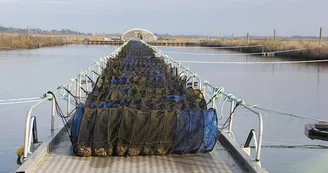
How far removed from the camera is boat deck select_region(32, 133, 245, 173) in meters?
5.62

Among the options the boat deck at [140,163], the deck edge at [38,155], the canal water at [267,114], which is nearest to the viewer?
the deck edge at [38,155]

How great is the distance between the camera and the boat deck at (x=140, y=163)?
562 cm

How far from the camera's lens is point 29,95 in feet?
60.1

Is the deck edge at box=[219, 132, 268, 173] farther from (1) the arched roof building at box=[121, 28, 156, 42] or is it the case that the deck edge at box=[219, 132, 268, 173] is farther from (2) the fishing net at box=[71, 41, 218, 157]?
(1) the arched roof building at box=[121, 28, 156, 42]

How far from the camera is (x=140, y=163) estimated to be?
587cm

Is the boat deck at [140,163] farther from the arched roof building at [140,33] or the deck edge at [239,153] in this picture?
the arched roof building at [140,33]

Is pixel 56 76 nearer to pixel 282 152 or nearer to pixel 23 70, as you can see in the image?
pixel 23 70

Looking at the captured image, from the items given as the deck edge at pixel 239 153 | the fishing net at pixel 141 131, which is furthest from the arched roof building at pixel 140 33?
the fishing net at pixel 141 131

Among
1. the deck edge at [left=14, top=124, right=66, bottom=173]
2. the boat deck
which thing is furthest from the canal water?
the boat deck

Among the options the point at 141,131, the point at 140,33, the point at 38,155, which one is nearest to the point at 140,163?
the point at 141,131

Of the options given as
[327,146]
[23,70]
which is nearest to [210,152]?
[327,146]

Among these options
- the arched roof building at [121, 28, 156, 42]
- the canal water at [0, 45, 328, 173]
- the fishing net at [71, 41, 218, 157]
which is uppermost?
the arched roof building at [121, 28, 156, 42]

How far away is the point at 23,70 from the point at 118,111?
81.7ft

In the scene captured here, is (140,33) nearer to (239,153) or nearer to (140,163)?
(239,153)
